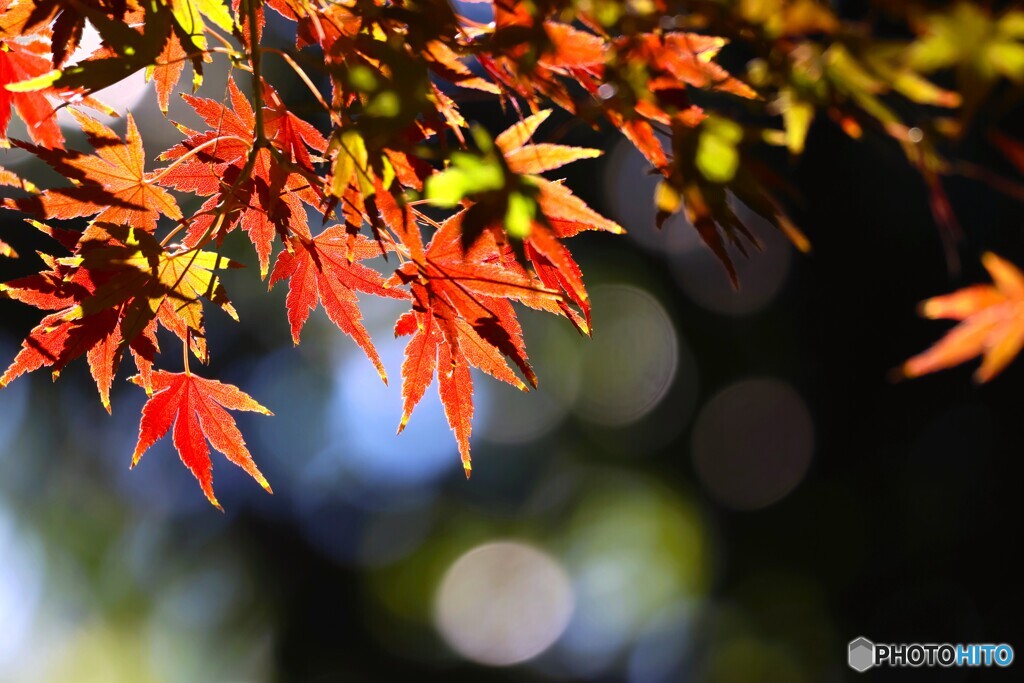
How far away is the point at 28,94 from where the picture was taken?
110cm

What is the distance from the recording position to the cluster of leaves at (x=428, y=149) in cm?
56

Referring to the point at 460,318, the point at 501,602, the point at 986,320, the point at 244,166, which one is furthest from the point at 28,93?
the point at 501,602

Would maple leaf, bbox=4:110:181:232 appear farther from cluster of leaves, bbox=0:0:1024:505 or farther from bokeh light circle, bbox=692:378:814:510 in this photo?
bokeh light circle, bbox=692:378:814:510

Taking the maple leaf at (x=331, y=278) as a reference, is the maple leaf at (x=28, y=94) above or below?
above

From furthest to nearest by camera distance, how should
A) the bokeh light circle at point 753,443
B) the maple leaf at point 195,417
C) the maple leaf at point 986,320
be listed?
the bokeh light circle at point 753,443 → the maple leaf at point 195,417 → the maple leaf at point 986,320

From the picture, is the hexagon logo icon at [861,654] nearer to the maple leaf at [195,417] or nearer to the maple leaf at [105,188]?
the maple leaf at [195,417]

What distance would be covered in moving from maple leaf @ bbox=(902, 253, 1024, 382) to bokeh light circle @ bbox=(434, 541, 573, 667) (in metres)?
7.35

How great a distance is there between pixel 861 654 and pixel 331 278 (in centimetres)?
545

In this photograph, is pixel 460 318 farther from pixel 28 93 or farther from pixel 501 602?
pixel 501 602

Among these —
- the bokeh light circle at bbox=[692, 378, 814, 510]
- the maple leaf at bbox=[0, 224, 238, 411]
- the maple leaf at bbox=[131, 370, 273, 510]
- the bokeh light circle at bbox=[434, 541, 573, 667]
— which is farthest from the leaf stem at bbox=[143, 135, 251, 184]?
the bokeh light circle at bbox=[434, 541, 573, 667]

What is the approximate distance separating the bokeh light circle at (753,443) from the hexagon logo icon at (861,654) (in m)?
1.08

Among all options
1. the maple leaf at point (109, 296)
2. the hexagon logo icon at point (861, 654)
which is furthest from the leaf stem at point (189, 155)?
the hexagon logo icon at point (861, 654)

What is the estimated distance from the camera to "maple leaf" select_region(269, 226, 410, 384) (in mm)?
1089

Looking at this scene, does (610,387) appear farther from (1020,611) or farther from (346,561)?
(1020,611)
